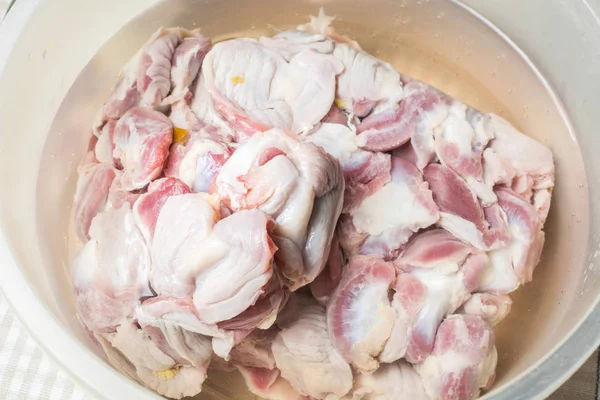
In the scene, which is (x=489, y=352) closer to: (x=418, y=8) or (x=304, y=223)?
(x=304, y=223)

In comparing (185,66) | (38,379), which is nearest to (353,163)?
(185,66)

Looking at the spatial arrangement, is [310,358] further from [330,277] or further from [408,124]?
[408,124]

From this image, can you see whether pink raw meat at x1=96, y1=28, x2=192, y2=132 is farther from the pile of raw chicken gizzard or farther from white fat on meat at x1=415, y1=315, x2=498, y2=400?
white fat on meat at x1=415, y1=315, x2=498, y2=400

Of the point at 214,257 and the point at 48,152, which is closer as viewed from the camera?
the point at 214,257

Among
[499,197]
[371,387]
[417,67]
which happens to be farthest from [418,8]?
[371,387]

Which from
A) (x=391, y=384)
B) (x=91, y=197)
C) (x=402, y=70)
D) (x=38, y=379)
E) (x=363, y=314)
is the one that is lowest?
(x=38, y=379)

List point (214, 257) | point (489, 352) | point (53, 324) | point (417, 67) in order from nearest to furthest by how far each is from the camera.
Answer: point (214, 257) → point (53, 324) → point (489, 352) → point (417, 67)
